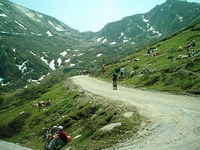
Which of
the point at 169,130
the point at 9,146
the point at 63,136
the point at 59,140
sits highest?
the point at 169,130

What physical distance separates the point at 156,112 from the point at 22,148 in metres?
20.9

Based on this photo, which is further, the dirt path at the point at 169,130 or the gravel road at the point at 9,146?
the gravel road at the point at 9,146

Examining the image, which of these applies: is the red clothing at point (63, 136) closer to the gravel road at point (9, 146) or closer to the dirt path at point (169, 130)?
the dirt path at point (169, 130)

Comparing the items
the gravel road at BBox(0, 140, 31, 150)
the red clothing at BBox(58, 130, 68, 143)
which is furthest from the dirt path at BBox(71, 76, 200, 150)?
the gravel road at BBox(0, 140, 31, 150)

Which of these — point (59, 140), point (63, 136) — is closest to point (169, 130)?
point (63, 136)

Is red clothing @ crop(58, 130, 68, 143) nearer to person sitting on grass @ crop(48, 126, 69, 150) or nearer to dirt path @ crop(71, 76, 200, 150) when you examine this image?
person sitting on grass @ crop(48, 126, 69, 150)

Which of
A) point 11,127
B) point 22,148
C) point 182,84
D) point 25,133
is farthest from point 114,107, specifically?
point 11,127

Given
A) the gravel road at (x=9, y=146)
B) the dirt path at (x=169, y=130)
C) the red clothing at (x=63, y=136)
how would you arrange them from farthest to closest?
the gravel road at (x=9, y=146)
the red clothing at (x=63, y=136)
the dirt path at (x=169, y=130)

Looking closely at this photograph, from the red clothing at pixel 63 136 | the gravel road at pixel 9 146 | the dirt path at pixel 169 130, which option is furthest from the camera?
the gravel road at pixel 9 146

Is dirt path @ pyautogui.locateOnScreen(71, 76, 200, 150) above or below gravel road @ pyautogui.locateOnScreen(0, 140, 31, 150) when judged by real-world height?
above

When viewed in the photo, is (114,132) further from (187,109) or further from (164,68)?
(164,68)

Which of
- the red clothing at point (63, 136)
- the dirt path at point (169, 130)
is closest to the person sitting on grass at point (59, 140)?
the red clothing at point (63, 136)

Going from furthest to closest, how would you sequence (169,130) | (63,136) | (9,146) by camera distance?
1. (9,146)
2. (63,136)
3. (169,130)

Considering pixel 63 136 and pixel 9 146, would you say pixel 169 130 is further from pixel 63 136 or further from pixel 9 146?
pixel 9 146
